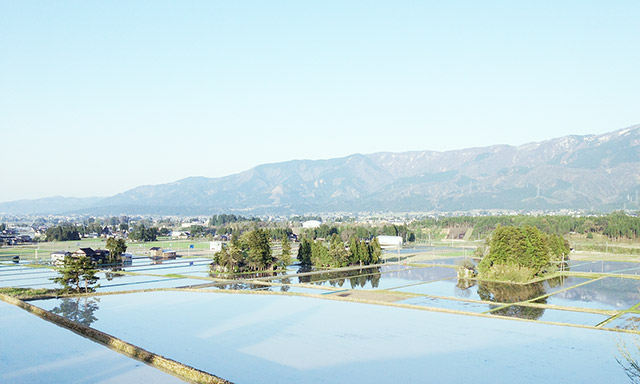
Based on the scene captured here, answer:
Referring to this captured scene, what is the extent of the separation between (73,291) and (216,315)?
499 inches

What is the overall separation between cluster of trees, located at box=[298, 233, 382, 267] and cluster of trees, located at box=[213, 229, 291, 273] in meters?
3.23

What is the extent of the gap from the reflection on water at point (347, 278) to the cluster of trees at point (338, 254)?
7.44ft

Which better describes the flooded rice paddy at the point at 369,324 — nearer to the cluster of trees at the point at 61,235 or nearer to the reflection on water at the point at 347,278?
the reflection on water at the point at 347,278

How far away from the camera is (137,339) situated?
22703mm

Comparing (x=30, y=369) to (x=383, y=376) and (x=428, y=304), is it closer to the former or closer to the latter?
(x=383, y=376)

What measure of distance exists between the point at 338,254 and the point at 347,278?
8.05m

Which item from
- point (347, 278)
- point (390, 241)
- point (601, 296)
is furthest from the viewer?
point (390, 241)

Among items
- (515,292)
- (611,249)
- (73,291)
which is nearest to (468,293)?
(515,292)

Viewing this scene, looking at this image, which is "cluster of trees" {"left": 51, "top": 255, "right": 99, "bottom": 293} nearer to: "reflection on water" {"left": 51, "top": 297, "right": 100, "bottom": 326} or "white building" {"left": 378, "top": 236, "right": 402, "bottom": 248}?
"reflection on water" {"left": 51, "top": 297, "right": 100, "bottom": 326}

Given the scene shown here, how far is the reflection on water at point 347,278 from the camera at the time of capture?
4181 cm

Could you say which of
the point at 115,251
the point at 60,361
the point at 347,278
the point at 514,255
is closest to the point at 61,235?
the point at 115,251

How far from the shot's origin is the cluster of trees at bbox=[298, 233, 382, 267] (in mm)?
53094

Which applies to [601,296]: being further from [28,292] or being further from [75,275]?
[28,292]

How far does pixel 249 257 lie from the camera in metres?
50.0
